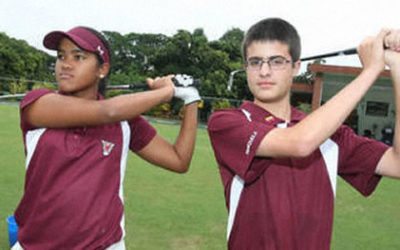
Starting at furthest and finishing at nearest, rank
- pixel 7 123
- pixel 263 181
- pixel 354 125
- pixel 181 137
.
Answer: pixel 354 125 → pixel 7 123 → pixel 181 137 → pixel 263 181

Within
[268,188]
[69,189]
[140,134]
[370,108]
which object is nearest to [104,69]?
[140,134]

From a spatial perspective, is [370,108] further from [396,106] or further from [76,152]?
[76,152]

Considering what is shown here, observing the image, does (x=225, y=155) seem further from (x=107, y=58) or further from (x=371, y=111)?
(x=371, y=111)

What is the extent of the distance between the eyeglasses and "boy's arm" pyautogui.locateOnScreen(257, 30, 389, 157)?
10.7 inches

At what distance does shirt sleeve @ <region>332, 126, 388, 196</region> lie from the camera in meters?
2.21

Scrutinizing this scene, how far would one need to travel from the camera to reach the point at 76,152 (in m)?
2.23

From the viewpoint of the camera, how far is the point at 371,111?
25.3 metres

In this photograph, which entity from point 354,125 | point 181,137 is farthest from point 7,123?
point 354,125

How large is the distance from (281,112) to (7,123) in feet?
44.0

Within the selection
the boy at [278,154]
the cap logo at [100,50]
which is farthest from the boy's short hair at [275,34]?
the cap logo at [100,50]

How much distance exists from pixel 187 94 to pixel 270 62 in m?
0.65

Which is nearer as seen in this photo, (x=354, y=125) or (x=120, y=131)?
(x=120, y=131)

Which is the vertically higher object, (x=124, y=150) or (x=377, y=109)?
(x=124, y=150)

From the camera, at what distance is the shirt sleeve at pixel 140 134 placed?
8.51 feet
